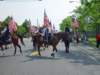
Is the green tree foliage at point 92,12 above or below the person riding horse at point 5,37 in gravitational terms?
above

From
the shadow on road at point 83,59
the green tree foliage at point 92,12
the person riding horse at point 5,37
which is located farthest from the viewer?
the green tree foliage at point 92,12

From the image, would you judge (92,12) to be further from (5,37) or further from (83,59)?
(83,59)

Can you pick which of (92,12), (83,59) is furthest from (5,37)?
(92,12)

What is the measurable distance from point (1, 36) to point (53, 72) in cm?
1413

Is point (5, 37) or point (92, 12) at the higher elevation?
point (92, 12)

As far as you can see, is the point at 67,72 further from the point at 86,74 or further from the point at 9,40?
the point at 9,40

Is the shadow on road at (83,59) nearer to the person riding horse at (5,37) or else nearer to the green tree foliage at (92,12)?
the person riding horse at (5,37)

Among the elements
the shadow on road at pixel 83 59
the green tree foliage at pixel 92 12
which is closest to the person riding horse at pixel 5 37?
the shadow on road at pixel 83 59

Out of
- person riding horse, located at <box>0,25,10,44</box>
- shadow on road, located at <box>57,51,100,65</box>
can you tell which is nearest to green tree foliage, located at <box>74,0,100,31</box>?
person riding horse, located at <box>0,25,10,44</box>

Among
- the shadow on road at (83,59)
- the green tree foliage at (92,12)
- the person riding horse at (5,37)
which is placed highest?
the green tree foliage at (92,12)

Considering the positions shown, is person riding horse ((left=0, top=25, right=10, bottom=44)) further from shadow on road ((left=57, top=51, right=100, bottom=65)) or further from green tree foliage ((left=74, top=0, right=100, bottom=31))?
green tree foliage ((left=74, top=0, right=100, bottom=31))

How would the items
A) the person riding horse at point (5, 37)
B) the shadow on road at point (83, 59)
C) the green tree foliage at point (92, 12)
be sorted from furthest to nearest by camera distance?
1. the green tree foliage at point (92, 12)
2. the person riding horse at point (5, 37)
3. the shadow on road at point (83, 59)

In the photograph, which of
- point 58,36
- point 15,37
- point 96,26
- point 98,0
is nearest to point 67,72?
point 58,36

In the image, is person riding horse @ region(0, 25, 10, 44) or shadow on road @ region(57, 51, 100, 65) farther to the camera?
person riding horse @ region(0, 25, 10, 44)
